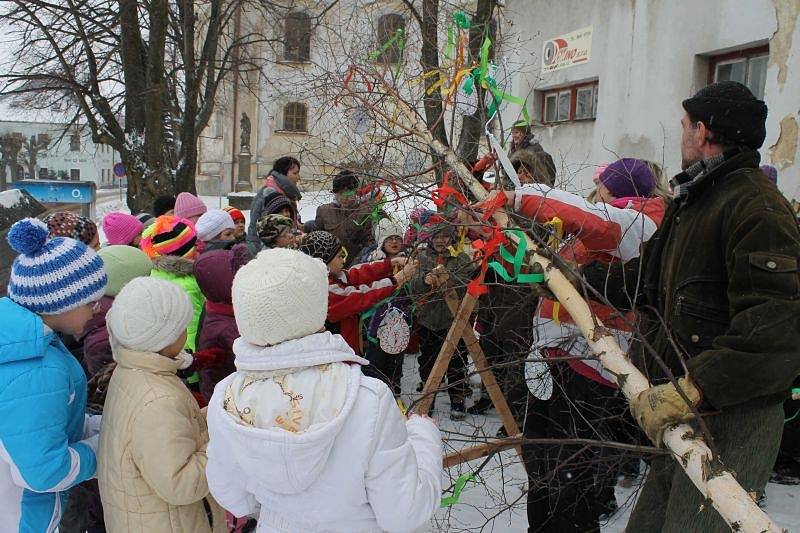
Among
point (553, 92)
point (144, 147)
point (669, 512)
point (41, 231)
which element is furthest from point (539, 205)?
point (144, 147)

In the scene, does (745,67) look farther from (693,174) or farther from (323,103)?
(693,174)

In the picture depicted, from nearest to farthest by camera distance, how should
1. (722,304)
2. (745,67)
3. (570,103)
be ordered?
(722,304) < (745,67) < (570,103)

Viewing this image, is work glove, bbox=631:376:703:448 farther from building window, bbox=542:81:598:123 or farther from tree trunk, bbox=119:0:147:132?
tree trunk, bbox=119:0:147:132

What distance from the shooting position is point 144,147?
9.95 metres

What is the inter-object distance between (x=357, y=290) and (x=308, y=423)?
7.20ft

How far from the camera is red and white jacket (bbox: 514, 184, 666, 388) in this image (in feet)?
7.72

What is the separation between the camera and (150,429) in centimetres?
205

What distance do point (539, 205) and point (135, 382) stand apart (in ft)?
4.99

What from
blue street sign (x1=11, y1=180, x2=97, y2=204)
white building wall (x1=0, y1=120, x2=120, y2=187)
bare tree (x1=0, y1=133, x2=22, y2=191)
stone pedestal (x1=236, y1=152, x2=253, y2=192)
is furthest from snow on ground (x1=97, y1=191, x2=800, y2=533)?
white building wall (x1=0, y1=120, x2=120, y2=187)

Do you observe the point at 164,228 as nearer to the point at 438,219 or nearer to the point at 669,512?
the point at 438,219

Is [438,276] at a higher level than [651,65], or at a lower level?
lower

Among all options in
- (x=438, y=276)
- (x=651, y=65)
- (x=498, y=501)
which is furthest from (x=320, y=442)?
(x=651, y=65)

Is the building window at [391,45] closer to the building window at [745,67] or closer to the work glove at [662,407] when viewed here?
the work glove at [662,407]

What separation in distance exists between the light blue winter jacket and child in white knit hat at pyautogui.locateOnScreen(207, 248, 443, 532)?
2.22 feet
